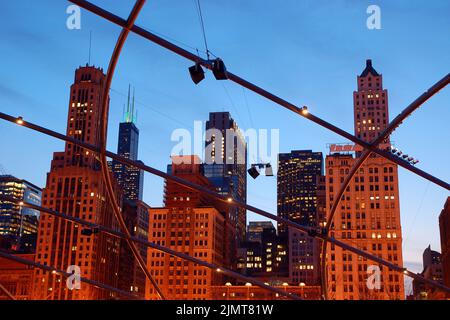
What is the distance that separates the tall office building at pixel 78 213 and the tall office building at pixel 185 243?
52.2ft

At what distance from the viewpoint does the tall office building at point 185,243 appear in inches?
6727

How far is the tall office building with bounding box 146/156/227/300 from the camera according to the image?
17088 centimetres

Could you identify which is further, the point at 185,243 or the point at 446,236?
the point at 185,243

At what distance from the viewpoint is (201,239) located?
175125 mm

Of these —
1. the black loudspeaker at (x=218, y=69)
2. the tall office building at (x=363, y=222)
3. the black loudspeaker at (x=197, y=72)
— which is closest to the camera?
the black loudspeaker at (x=218, y=69)

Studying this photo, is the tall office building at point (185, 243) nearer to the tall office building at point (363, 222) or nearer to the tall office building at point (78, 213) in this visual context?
the tall office building at point (78, 213)

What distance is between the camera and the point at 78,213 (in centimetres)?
17825

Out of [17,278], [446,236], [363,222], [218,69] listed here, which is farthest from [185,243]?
[218,69]

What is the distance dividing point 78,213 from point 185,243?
104 feet

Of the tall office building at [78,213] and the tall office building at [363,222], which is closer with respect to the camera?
the tall office building at [363,222]

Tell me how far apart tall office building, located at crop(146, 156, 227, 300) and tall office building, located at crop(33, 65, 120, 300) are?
52.2ft

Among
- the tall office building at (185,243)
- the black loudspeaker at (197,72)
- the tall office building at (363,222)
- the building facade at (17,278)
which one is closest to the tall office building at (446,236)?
the tall office building at (363,222)

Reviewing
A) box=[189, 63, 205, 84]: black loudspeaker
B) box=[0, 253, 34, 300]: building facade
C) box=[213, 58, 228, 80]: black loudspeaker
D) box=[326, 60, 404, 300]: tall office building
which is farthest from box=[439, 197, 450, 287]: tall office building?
box=[213, 58, 228, 80]: black loudspeaker

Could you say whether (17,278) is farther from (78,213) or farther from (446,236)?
(446,236)
